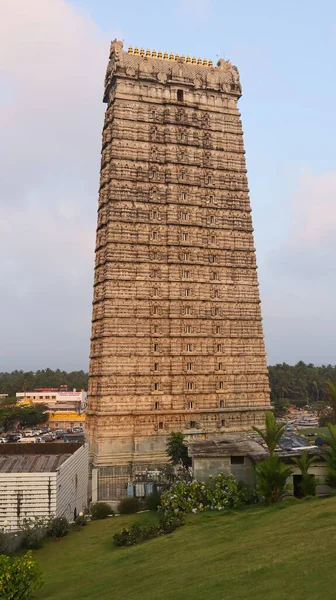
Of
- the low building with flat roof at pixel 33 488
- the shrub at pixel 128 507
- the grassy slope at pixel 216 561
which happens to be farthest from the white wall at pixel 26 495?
the shrub at pixel 128 507

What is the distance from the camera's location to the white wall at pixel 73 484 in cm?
3109

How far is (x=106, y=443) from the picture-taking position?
143 feet

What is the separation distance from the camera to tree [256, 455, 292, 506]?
26172 mm

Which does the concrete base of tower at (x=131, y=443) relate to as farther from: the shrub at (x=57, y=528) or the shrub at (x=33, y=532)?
the shrub at (x=33, y=532)

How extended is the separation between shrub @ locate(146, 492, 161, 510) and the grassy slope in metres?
6.17

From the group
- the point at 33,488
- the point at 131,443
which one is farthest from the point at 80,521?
the point at 131,443

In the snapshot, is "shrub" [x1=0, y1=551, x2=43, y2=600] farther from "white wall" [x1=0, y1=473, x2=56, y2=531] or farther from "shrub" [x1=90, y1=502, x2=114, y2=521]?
"shrub" [x1=90, y1=502, x2=114, y2=521]

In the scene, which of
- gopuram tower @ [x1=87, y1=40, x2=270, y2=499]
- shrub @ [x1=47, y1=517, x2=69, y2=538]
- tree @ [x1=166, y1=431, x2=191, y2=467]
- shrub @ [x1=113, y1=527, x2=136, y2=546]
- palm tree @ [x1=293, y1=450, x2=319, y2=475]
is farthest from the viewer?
gopuram tower @ [x1=87, y1=40, x2=270, y2=499]

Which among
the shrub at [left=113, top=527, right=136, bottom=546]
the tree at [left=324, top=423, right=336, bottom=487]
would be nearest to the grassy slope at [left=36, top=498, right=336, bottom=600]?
the shrub at [left=113, top=527, right=136, bottom=546]

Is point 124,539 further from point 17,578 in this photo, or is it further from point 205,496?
point 17,578

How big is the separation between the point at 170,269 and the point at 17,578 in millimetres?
34204

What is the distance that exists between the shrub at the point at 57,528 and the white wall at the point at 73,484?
39.2 inches

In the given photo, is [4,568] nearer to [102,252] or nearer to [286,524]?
[286,524]

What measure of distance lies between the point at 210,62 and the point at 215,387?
3457 cm
